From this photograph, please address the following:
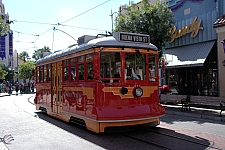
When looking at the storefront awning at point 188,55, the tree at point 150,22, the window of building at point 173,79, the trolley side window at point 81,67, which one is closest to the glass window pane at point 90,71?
the trolley side window at point 81,67

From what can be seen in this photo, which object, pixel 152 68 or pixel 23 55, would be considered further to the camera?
pixel 23 55

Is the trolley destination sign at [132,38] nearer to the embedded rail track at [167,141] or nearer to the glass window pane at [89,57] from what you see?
the glass window pane at [89,57]

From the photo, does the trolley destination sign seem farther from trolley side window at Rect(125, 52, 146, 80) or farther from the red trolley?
trolley side window at Rect(125, 52, 146, 80)

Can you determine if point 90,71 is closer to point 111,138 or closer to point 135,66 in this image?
point 135,66

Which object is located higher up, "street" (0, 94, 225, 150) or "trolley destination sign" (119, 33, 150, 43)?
"trolley destination sign" (119, 33, 150, 43)

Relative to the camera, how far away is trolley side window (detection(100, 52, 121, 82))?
790cm

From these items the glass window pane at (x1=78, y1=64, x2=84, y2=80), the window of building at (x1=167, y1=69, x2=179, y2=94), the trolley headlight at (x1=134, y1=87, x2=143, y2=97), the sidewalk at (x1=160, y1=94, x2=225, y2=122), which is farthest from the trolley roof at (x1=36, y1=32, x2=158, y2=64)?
the window of building at (x1=167, y1=69, x2=179, y2=94)

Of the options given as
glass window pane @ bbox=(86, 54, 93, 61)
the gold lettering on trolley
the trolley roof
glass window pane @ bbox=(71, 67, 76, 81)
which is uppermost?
the gold lettering on trolley

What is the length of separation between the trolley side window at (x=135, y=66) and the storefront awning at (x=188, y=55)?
826cm

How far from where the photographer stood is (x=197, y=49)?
17.1 meters

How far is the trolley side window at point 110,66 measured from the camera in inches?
311

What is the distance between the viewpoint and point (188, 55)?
17406 millimetres

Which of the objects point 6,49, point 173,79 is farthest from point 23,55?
point 173,79

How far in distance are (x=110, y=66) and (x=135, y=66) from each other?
0.82 m
